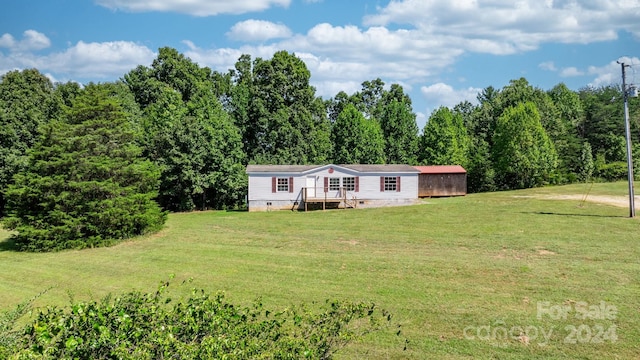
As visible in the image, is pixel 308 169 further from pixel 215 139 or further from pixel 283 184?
pixel 215 139

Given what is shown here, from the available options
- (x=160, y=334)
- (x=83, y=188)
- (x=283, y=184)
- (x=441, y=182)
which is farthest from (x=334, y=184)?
(x=160, y=334)

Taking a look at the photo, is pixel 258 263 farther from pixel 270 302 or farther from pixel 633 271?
pixel 633 271

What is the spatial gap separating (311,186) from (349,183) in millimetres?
2541

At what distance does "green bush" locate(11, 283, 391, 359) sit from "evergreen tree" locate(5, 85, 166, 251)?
1843 cm

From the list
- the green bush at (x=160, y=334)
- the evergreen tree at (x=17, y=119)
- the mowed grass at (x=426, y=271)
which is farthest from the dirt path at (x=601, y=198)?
the evergreen tree at (x=17, y=119)

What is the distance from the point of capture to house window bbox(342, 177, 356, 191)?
3084 centimetres

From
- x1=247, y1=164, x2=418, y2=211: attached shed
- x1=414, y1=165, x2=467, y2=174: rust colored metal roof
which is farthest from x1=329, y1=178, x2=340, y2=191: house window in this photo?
x1=414, y1=165, x2=467, y2=174: rust colored metal roof

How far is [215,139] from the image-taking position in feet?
110

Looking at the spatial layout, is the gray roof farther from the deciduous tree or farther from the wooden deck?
the deciduous tree

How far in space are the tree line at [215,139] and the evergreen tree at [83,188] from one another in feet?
0.22

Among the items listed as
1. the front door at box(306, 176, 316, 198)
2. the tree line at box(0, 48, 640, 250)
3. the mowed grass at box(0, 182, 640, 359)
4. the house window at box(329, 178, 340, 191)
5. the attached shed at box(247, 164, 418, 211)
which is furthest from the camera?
the house window at box(329, 178, 340, 191)

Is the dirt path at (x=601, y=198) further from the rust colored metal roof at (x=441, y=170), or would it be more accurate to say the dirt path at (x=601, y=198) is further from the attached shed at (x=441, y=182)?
the rust colored metal roof at (x=441, y=170)

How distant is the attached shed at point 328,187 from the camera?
100ft

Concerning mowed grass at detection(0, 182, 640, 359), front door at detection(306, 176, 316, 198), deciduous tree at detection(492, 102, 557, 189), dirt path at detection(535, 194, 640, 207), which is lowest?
mowed grass at detection(0, 182, 640, 359)
